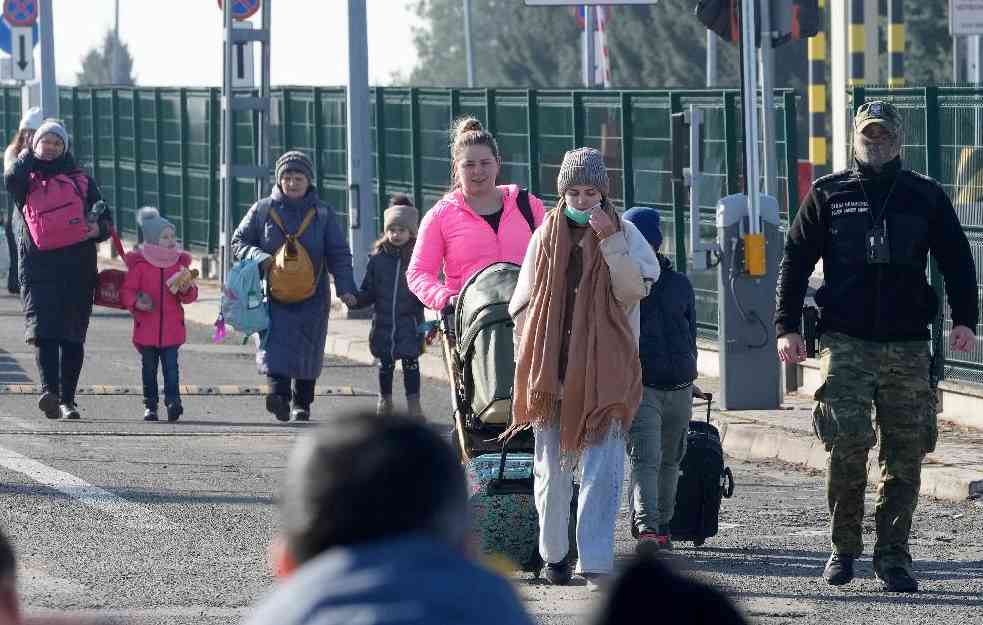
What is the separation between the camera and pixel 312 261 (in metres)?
13.2

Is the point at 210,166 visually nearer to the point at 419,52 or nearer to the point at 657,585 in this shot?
the point at 657,585

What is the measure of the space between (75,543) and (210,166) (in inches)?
688

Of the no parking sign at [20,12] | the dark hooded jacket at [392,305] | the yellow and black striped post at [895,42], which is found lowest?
the dark hooded jacket at [392,305]

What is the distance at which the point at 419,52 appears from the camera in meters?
151

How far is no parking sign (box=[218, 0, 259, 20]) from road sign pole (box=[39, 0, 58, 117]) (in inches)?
85.2

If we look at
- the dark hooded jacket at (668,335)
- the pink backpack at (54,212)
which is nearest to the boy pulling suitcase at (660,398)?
the dark hooded jacket at (668,335)

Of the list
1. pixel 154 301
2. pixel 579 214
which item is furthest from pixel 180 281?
pixel 579 214

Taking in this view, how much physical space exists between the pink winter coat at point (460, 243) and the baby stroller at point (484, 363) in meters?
0.42

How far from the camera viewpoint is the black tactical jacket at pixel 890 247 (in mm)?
8039

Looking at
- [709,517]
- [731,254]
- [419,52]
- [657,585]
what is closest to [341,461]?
[657,585]

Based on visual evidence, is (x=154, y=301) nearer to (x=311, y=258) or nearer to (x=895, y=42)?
(x=311, y=258)

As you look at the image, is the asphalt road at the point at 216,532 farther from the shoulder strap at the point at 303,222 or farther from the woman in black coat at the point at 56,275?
the shoulder strap at the point at 303,222

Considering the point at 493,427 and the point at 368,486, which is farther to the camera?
the point at 493,427

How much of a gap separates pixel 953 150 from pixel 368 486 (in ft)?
34.7
